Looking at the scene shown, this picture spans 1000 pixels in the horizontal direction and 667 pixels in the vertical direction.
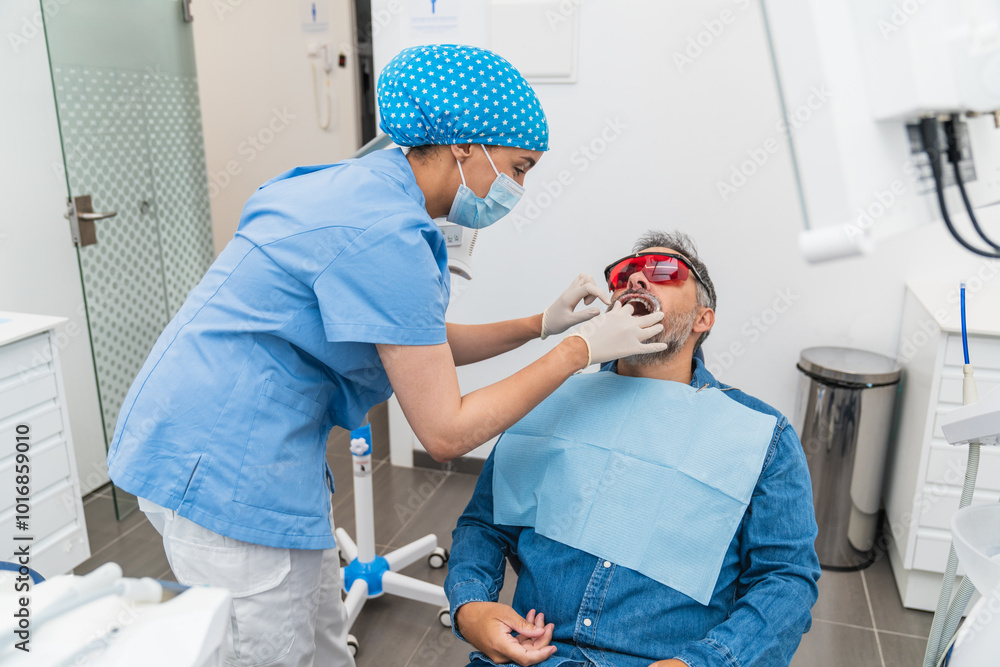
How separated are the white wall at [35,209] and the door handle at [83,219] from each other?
11cm

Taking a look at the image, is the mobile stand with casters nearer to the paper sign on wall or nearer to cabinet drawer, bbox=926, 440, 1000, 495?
cabinet drawer, bbox=926, 440, 1000, 495

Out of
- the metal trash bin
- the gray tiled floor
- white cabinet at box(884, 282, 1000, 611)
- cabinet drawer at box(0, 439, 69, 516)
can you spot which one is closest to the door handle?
cabinet drawer at box(0, 439, 69, 516)

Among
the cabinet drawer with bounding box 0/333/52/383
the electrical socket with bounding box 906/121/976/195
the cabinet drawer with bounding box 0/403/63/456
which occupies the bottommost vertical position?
the cabinet drawer with bounding box 0/403/63/456

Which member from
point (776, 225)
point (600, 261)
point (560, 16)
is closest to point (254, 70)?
point (560, 16)

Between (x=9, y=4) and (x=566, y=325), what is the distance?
6.62 ft

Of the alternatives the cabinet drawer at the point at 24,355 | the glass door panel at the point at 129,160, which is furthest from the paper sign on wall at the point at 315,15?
the cabinet drawer at the point at 24,355

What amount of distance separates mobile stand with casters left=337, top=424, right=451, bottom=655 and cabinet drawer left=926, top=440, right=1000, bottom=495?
1.39 m

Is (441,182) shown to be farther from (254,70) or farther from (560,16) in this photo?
(254,70)

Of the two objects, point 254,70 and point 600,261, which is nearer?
point 600,261

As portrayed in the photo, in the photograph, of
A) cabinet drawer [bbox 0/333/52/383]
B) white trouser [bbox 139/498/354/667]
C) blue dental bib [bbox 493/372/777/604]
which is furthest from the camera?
cabinet drawer [bbox 0/333/52/383]

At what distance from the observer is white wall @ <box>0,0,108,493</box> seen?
2254 millimetres

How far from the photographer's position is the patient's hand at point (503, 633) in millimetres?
1168

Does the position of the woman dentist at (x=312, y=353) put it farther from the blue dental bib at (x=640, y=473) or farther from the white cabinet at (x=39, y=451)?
the white cabinet at (x=39, y=451)

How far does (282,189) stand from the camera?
1.14 metres
